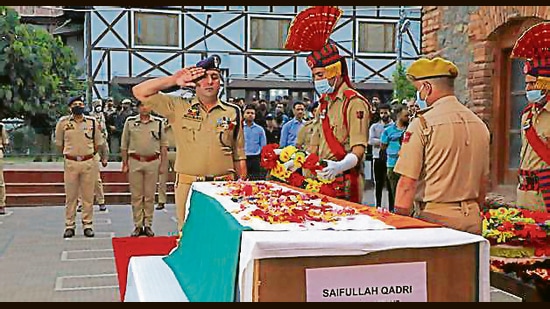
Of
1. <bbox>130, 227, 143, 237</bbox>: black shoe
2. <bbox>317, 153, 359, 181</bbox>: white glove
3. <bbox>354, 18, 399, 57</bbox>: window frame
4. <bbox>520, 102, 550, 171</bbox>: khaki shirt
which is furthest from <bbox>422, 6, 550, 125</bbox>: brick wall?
<bbox>354, 18, 399, 57</bbox>: window frame

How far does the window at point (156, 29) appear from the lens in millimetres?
17734

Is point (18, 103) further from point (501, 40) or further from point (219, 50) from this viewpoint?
point (501, 40)

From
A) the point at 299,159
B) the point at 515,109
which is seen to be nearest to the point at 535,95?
the point at 299,159

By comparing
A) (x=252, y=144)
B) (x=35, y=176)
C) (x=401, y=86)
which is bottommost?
(x=35, y=176)

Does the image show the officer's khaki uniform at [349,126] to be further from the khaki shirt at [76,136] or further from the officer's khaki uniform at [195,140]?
the khaki shirt at [76,136]

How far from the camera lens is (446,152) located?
3219mm

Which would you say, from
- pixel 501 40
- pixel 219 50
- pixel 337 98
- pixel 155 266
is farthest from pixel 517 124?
pixel 219 50

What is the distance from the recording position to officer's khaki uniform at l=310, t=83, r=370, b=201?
4.22 metres

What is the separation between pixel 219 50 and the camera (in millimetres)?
17984

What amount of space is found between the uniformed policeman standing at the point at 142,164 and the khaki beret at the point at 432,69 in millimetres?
4420

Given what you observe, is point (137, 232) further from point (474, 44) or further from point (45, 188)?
point (474, 44)

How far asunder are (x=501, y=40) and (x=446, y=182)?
13.1ft

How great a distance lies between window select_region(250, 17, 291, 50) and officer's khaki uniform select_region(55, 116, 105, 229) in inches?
450

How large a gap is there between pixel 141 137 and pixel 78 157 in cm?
70
